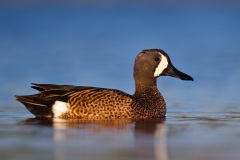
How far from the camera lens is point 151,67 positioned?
31.7ft

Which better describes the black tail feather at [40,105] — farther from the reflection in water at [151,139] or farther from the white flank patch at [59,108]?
the reflection in water at [151,139]

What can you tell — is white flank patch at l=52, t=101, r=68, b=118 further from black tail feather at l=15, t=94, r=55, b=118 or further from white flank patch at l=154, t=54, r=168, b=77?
white flank patch at l=154, t=54, r=168, b=77

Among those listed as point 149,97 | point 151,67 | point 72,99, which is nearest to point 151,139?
point 72,99

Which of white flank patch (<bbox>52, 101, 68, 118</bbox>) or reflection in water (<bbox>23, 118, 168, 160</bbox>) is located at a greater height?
white flank patch (<bbox>52, 101, 68, 118</bbox>)

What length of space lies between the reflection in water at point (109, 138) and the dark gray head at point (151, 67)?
783 millimetres

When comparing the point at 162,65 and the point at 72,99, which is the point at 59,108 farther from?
the point at 162,65

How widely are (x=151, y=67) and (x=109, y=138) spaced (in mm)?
2622

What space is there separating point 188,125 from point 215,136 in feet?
3.57

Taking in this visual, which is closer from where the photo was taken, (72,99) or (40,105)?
(72,99)

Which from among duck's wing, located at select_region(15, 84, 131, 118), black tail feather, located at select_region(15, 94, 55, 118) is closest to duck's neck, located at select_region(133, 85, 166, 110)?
duck's wing, located at select_region(15, 84, 131, 118)

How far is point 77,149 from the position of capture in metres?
6.45

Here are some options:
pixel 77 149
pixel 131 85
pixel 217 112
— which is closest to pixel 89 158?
pixel 77 149

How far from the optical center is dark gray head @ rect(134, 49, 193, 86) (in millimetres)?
9648

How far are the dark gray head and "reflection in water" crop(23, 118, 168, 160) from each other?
78 centimetres
